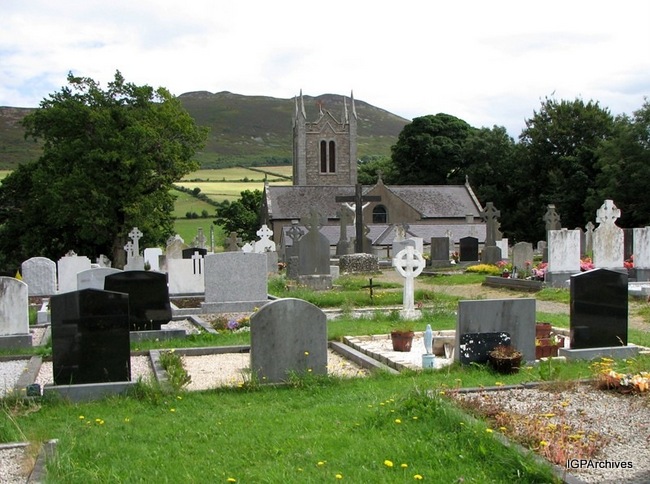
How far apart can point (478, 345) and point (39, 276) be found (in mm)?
16265

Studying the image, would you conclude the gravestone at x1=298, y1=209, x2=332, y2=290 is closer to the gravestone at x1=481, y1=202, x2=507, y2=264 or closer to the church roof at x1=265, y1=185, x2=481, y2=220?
the gravestone at x1=481, y1=202, x2=507, y2=264

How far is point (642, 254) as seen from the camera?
71.3 feet

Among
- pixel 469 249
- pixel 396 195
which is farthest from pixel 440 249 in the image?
pixel 396 195

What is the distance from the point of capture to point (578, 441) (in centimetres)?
585

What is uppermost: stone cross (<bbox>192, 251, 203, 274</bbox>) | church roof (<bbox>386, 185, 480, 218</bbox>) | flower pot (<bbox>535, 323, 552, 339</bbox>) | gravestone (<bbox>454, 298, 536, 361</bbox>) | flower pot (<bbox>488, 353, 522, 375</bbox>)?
church roof (<bbox>386, 185, 480, 218</bbox>)

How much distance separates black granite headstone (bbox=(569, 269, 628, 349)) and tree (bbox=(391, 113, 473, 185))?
202ft

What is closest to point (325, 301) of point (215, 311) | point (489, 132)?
point (215, 311)

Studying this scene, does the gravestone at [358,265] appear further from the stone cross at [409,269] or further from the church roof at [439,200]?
the church roof at [439,200]

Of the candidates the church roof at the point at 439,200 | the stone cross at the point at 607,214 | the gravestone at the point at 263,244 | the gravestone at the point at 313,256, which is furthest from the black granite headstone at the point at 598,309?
the church roof at the point at 439,200

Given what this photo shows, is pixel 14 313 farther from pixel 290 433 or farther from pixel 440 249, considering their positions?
pixel 440 249

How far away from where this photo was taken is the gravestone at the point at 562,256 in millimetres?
20859

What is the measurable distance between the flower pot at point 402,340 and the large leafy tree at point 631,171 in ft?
127

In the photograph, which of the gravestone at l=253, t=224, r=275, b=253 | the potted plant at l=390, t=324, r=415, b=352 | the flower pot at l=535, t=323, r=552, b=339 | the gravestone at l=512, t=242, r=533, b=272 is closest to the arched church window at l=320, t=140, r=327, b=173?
the gravestone at l=253, t=224, r=275, b=253

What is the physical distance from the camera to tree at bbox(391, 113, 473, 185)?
2835 inches
